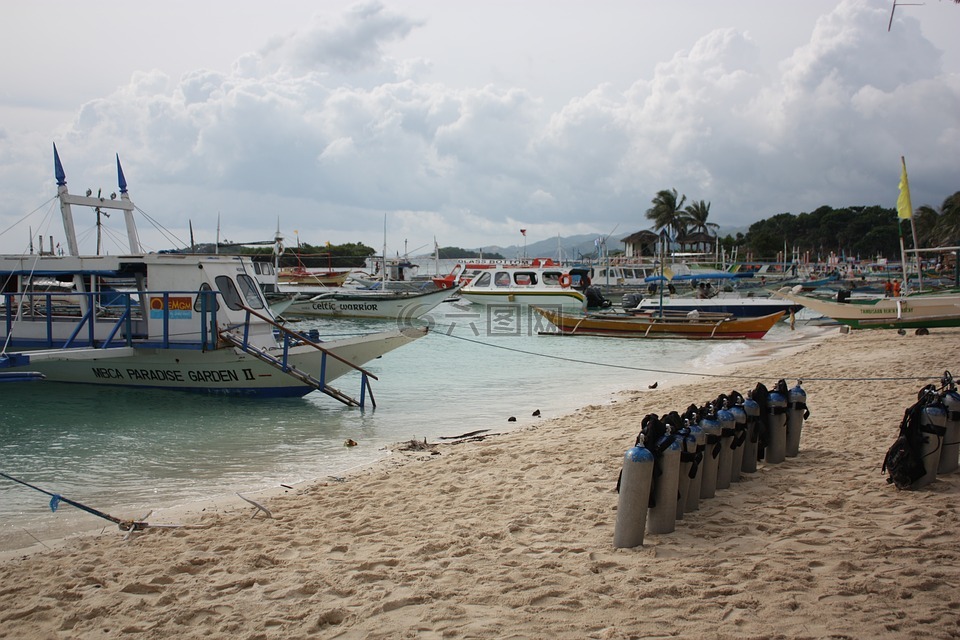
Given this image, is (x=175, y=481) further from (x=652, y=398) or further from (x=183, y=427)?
(x=652, y=398)

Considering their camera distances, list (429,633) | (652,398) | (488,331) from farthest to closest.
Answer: (488,331) → (652,398) → (429,633)

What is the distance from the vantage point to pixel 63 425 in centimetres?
1188

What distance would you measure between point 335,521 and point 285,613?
1806 mm

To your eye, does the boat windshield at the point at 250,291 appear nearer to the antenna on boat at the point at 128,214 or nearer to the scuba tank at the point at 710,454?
the antenna on boat at the point at 128,214

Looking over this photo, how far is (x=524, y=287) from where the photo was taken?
37438 millimetres

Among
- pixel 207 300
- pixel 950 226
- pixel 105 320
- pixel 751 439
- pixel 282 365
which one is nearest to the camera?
pixel 751 439

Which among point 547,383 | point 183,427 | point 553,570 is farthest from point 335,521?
point 547,383

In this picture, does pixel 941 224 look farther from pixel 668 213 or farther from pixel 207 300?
pixel 207 300

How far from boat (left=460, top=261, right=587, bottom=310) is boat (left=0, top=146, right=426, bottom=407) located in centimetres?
2224

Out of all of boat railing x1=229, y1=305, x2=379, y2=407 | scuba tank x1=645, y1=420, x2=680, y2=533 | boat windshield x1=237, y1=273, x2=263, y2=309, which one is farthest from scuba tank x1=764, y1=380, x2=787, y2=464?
boat windshield x1=237, y1=273, x2=263, y2=309

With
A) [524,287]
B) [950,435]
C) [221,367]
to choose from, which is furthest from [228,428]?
[524,287]

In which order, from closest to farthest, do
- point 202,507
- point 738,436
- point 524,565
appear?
1. point 524,565
2. point 738,436
3. point 202,507

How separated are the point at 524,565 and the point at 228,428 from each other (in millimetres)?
8022

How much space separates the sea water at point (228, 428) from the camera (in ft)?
26.6
